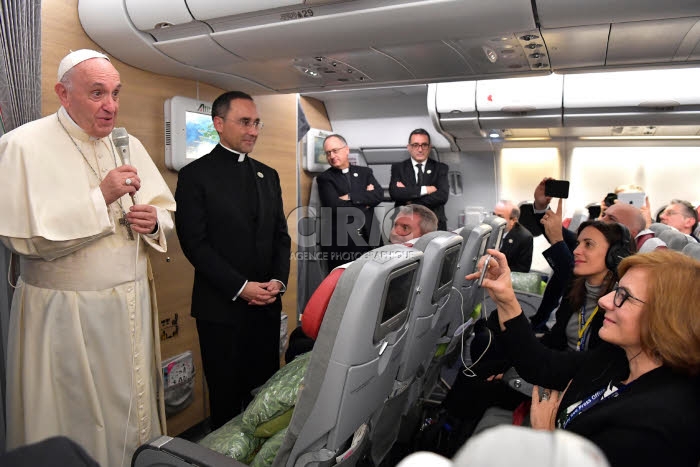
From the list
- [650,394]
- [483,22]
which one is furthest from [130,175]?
[650,394]

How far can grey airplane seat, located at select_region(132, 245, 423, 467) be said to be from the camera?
154 centimetres

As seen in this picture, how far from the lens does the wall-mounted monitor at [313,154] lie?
20.5 ft

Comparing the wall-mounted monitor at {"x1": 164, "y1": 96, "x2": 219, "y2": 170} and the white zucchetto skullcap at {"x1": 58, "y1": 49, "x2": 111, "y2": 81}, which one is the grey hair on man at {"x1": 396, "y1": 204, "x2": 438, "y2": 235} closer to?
the wall-mounted monitor at {"x1": 164, "y1": 96, "x2": 219, "y2": 170}

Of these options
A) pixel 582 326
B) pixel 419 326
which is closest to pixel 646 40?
pixel 582 326

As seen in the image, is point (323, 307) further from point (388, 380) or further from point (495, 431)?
point (495, 431)

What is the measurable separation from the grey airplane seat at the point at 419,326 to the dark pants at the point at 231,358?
1.16m

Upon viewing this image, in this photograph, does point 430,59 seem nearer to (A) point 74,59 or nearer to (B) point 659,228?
(A) point 74,59

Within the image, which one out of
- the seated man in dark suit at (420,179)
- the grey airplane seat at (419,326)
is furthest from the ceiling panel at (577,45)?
the seated man in dark suit at (420,179)

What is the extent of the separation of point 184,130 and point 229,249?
3.26 ft

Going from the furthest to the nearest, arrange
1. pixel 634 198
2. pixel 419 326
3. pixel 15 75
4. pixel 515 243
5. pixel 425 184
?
pixel 425 184 → pixel 515 243 → pixel 634 198 → pixel 15 75 → pixel 419 326

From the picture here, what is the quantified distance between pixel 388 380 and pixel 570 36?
1.91 m

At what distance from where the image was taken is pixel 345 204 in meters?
Answer: 6.02

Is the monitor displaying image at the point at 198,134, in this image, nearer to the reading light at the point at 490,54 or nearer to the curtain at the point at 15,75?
the curtain at the point at 15,75

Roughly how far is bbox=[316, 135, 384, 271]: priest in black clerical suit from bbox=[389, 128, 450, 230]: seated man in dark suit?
279 millimetres
